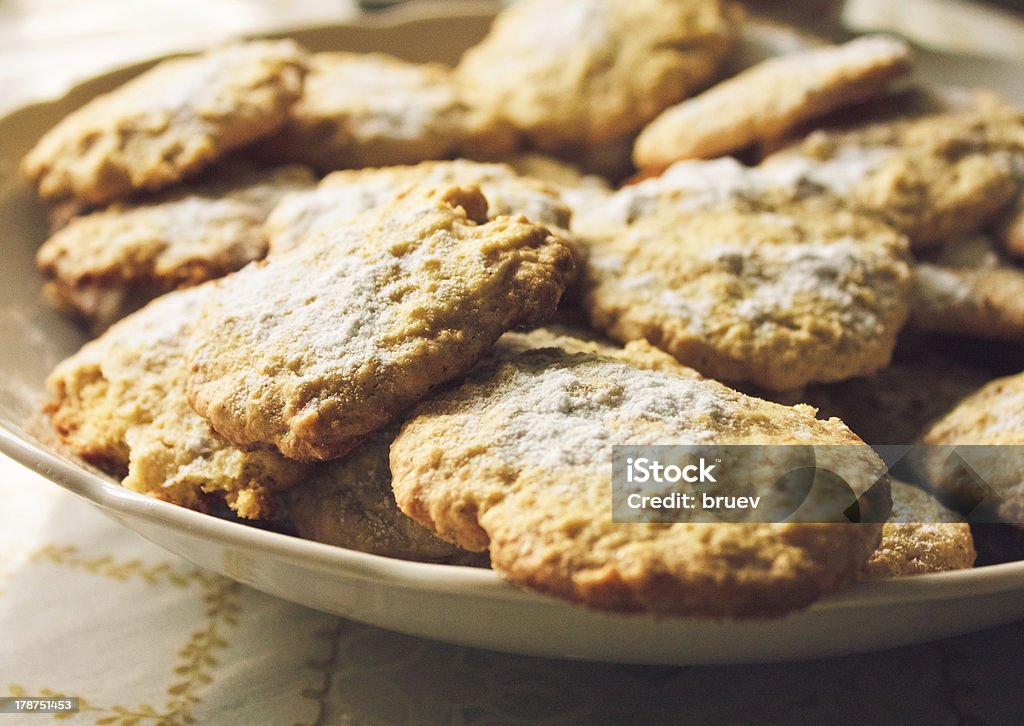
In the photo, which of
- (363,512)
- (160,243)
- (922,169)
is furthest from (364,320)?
(922,169)

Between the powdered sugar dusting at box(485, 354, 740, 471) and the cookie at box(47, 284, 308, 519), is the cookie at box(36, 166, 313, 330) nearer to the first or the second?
the cookie at box(47, 284, 308, 519)

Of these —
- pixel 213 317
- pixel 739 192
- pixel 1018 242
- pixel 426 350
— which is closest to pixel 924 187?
pixel 1018 242

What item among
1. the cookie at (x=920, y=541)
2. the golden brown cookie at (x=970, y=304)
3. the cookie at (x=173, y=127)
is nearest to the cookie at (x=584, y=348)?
the cookie at (x=920, y=541)

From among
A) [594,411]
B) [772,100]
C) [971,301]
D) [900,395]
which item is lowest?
[900,395]

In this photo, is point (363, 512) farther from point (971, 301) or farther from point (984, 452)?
point (971, 301)

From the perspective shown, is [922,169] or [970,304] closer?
[970,304]

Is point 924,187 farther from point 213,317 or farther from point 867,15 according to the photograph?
point 867,15
